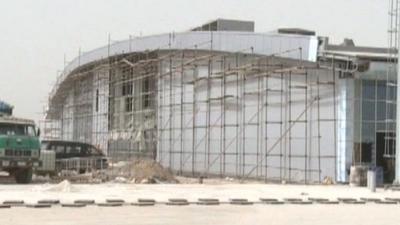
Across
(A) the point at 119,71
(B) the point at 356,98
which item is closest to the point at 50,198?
(B) the point at 356,98

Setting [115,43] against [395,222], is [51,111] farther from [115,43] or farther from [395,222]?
[395,222]

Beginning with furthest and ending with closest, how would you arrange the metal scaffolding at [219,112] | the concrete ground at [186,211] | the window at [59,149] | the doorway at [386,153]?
the window at [59,149] → the metal scaffolding at [219,112] → the doorway at [386,153] → the concrete ground at [186,211]

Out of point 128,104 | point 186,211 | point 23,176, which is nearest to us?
point 186,211

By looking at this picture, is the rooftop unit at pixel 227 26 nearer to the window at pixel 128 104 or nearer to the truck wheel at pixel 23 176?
the window at pixel 128 104

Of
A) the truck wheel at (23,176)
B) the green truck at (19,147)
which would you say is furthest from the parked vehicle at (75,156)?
the green truck at (19,147)

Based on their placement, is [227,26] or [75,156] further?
[227,26]

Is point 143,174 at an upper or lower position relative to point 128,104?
lower

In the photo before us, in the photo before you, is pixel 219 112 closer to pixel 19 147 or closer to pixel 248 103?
pixel 248 103

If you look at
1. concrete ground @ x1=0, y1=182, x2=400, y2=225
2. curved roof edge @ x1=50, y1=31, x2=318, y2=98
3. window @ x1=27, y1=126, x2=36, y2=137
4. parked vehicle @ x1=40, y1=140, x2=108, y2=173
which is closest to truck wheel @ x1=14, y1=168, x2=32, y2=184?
window @ x1=27, y1=126, x2=36, y2=137

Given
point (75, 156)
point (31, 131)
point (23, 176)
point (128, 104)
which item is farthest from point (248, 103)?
point (128, 104)

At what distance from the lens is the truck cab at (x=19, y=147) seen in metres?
29.9

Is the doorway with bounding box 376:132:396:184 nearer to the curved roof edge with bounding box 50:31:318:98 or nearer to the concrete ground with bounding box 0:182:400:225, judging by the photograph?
the curved roof edge with bounding box 50:31:318:98

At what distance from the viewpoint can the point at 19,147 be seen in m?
30.2

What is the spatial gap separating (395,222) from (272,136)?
18.4 m
